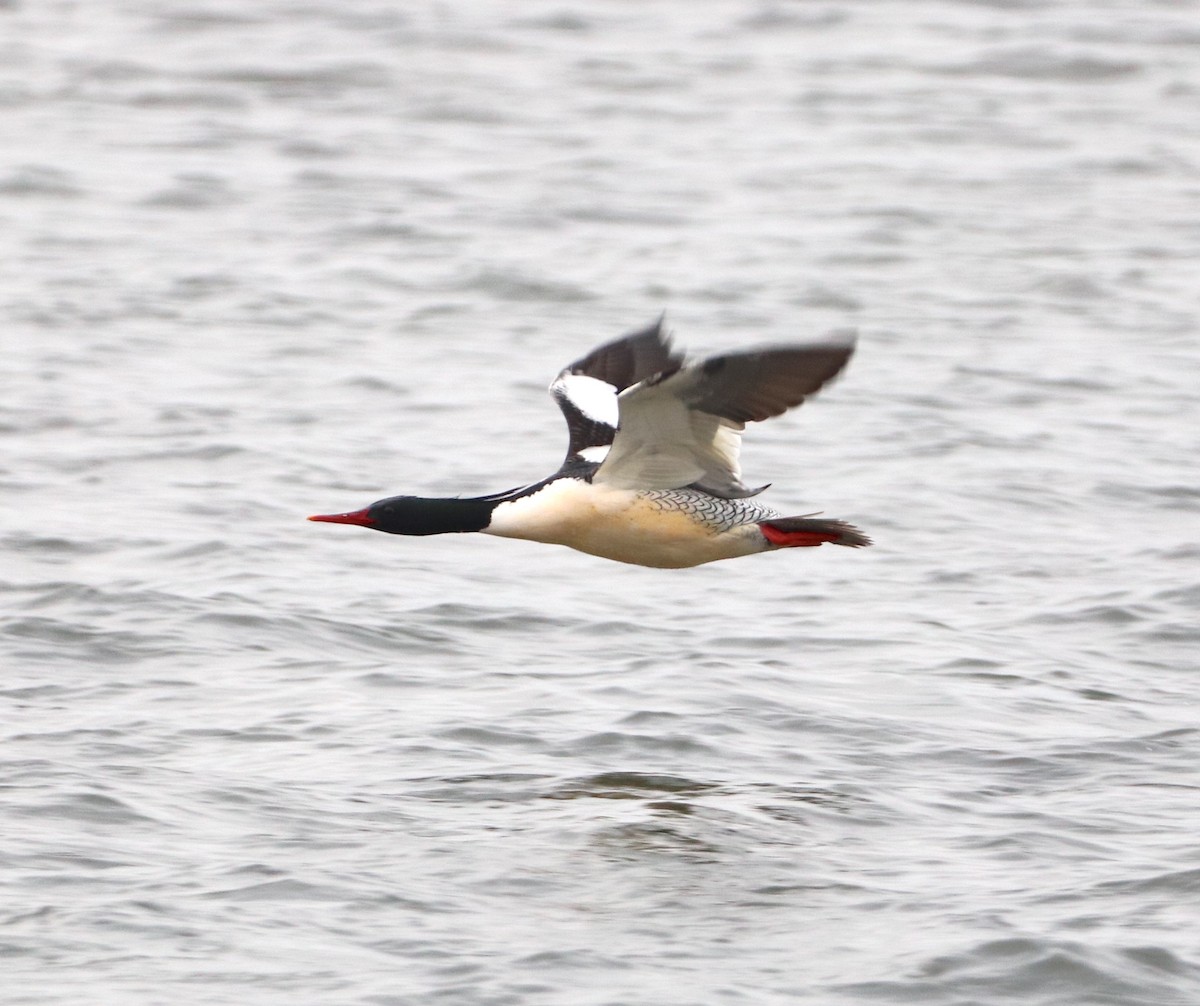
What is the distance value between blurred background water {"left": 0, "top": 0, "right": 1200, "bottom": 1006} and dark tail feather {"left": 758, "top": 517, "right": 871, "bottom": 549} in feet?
2.54

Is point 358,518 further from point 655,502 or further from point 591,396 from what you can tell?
point 591,396

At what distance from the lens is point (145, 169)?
1728 centimetres

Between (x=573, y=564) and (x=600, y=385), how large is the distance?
1.54m

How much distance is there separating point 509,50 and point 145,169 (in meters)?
5.21

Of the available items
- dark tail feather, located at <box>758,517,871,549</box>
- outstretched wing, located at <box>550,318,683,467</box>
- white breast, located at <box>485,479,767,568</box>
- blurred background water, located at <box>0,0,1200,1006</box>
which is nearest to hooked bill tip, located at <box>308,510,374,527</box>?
white breast, located at <box>485,479,767,568</box>

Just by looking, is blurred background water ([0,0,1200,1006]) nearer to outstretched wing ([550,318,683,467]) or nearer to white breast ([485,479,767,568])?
white breast ([485,479,767,568])

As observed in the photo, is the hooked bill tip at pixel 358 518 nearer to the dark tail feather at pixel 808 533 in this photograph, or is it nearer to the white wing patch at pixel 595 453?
the white wing patch at pixel 595 453

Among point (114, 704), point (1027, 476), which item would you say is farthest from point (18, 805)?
point (1027, 476)

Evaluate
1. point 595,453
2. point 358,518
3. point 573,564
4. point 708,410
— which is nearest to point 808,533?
point 708,410

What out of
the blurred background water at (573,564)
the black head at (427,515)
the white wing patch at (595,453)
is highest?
the white wing patch at (595,453)

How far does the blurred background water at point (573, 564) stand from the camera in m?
6.30

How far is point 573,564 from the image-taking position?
9.87 metres

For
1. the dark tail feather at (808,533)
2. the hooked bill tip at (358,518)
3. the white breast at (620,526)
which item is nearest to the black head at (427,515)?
the hooked bill tip at (358,518)

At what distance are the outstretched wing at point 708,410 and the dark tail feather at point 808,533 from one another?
0.21m
